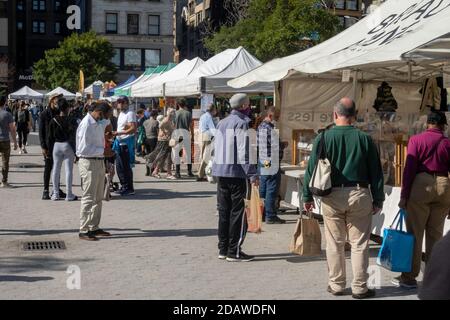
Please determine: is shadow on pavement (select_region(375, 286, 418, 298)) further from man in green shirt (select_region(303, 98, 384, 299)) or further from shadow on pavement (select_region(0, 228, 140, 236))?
shadow on pavement (select_region(0, 228, 140, 236))

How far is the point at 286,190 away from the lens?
1208 centimetres

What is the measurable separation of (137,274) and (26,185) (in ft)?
29.4

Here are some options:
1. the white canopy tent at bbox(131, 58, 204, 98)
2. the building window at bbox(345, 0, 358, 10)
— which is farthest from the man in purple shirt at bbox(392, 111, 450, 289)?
the building window at bbox(345, 0, 358, 10)

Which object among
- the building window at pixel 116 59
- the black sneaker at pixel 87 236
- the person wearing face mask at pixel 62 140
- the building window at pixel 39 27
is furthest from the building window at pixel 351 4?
the black sneaker at pixel 87 236

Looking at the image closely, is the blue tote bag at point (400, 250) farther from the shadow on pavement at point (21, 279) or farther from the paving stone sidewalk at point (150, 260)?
the shadow on pavement at point (21, 279)

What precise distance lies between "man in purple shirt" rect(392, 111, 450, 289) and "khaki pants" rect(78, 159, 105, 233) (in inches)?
166

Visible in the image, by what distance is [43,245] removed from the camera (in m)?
9.30

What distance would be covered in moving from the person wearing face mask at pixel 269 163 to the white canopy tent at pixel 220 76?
6945 mm

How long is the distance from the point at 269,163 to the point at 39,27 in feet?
291

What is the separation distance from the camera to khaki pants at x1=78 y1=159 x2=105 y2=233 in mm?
9539

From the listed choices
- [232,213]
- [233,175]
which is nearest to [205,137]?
[232,213]

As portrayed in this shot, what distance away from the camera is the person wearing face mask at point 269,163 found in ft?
35.6
